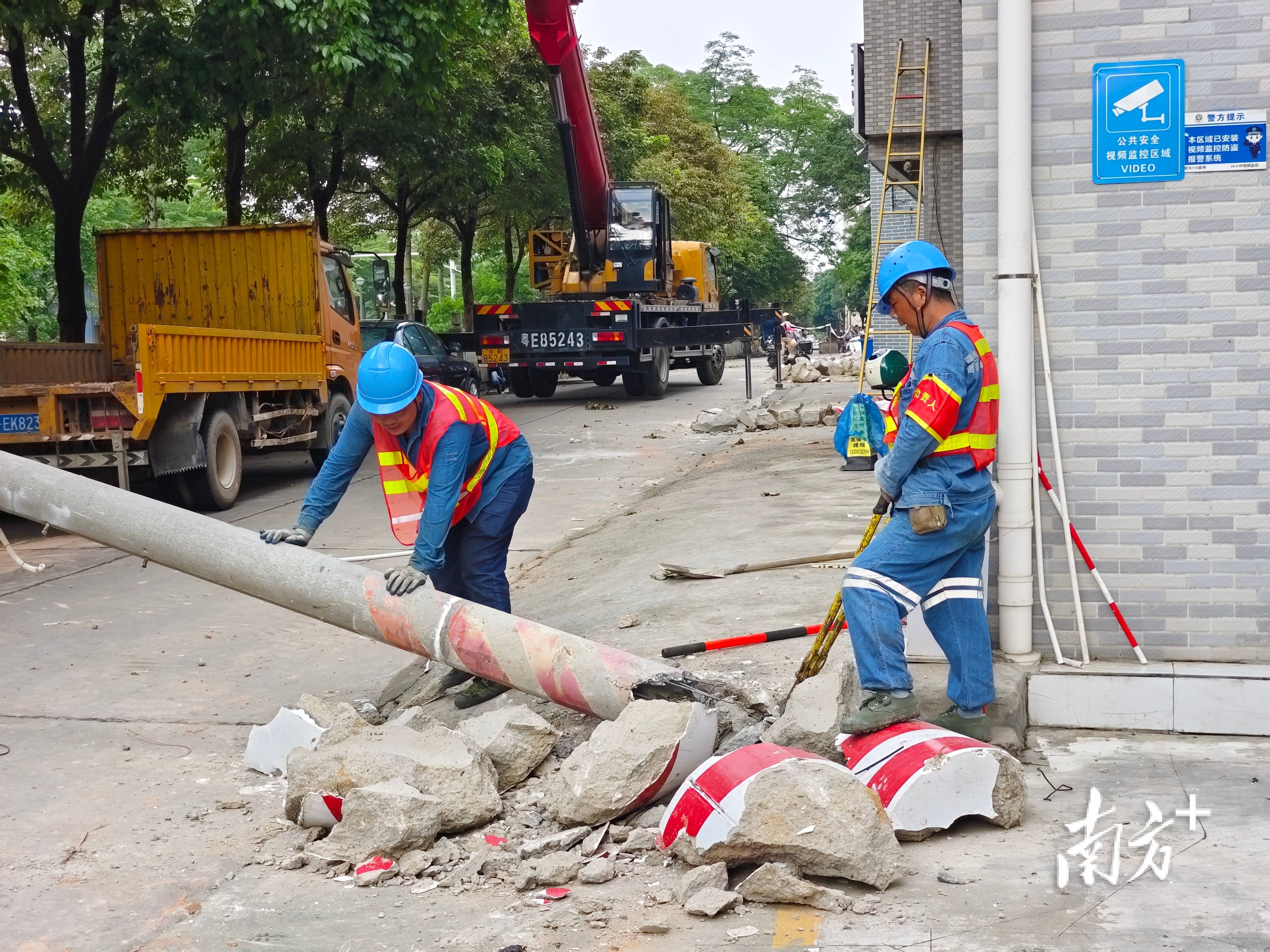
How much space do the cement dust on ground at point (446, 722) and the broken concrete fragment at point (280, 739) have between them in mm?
61

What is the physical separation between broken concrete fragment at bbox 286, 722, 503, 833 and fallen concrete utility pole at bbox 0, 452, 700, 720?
485mm

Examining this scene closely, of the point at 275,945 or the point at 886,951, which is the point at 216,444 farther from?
the point at 886,951

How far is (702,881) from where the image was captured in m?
3.52

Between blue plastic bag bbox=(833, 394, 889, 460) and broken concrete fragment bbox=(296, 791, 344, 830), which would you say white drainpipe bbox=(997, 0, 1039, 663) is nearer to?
blue plastic bag bbox=(833, 394, 889, 460)

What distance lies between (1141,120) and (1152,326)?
747 millimetres

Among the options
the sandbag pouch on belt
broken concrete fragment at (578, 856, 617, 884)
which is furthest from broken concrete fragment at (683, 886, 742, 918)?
the sandbag pouch on belt

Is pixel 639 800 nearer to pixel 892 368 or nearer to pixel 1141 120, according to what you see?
pixel 892 368

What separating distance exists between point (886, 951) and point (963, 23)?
11.1ft

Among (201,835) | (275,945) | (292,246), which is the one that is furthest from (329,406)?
(275,945)

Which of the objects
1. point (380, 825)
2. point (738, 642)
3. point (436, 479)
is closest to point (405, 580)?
point (436, 479)

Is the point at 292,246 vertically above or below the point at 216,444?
above

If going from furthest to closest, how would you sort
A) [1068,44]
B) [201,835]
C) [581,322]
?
[581,322], [1068,44], [201,835]

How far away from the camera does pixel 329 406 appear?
14.6 meters

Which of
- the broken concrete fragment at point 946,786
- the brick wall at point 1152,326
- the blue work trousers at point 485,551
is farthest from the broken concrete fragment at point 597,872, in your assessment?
the brick wall at point 1152,326
